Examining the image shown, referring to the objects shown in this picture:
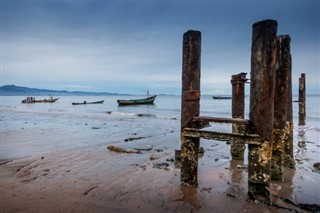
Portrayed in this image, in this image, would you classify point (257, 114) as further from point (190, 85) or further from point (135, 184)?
point (135, 184)

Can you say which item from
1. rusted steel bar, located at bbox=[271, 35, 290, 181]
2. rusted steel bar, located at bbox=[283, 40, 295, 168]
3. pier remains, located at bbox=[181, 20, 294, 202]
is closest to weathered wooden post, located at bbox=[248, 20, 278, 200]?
pier remains, located at bbox=[181, 20, 294, 202]

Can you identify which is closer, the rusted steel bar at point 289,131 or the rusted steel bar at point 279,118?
the rusted steel bar at point 279,118

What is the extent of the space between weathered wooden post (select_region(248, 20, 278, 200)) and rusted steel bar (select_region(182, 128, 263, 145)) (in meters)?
0.11

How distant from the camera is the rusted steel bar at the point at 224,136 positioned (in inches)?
177

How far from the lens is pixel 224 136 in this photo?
4.74 metres

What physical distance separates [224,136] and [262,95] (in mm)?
1033

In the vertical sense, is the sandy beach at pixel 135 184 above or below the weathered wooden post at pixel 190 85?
below

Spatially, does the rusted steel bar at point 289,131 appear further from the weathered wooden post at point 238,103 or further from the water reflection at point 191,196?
the water reflection at point 191,196

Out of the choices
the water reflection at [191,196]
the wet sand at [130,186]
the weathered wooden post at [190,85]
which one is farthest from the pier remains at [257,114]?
the wet sand at [130,186]

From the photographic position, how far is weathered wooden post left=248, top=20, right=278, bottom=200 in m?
4.39

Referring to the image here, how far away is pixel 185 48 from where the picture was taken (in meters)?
5.26

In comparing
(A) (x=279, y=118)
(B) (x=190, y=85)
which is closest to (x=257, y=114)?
(B) (x=190, y=85)

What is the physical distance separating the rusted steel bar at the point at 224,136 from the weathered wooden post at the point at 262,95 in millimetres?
106

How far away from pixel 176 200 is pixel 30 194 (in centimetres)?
299
